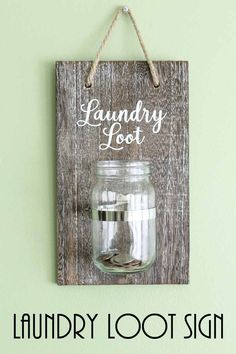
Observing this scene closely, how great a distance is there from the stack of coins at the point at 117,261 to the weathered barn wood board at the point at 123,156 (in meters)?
0.06

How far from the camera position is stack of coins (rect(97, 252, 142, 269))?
85 centimetres

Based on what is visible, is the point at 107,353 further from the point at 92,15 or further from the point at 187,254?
the point at 92,15

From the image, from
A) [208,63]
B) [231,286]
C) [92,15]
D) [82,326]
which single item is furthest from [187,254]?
[92,15]

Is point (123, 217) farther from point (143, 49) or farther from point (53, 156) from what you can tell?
point (143, 49)

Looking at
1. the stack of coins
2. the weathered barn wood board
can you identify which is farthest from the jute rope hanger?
the stack of coins

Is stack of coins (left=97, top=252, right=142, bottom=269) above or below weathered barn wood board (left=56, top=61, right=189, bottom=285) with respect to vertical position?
below

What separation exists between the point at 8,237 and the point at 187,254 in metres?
0.32

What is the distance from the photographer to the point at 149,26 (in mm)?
911

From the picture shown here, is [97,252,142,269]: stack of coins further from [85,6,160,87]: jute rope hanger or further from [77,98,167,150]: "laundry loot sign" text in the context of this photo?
[85,6,160,87]: jute rope hanger

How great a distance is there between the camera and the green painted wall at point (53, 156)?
3.00 feet

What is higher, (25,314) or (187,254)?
(187,254)

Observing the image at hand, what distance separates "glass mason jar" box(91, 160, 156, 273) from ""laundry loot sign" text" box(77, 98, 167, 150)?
4 centimetres

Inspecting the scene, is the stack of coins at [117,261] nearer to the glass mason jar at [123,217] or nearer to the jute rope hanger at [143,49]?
the glass mason jar at [123,217]

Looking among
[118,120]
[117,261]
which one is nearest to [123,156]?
[118,120]
